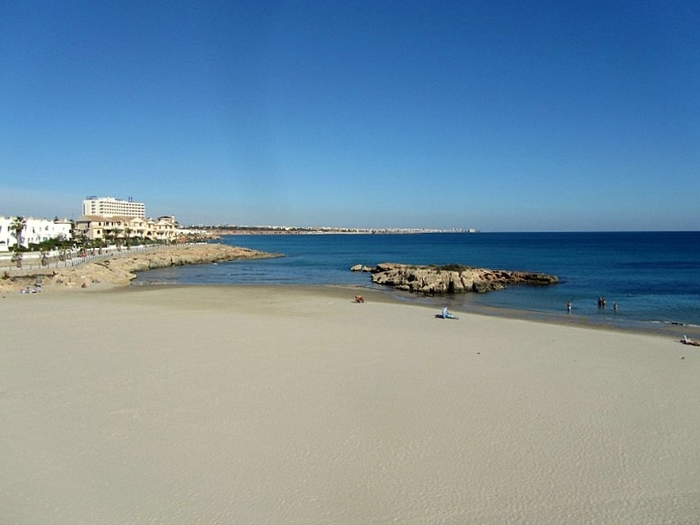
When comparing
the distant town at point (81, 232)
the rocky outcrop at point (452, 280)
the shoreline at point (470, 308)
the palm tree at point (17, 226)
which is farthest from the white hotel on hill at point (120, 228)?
the rocky outcrop at point (452, 280)

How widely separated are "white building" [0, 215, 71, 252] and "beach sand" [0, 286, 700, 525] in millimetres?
46952

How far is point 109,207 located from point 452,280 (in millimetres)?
163636

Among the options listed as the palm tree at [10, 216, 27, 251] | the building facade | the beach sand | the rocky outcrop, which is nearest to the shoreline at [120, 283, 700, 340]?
the rocky outcrop

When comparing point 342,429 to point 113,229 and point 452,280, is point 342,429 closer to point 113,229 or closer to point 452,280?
point 452,280

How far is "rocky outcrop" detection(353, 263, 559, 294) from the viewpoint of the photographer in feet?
116

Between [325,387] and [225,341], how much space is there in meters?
5.63

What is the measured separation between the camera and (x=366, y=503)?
21.4ft

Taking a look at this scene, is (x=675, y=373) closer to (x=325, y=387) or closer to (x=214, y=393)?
(x=325, y=387)

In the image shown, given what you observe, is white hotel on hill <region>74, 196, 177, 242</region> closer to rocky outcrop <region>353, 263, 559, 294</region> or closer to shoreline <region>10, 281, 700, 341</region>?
shoreline <region>10, 281, 700, 341</region>

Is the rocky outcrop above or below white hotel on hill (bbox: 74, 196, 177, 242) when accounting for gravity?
below

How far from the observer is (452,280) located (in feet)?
117

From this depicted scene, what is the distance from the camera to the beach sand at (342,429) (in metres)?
6.52

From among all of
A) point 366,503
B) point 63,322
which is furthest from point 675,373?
point 63,322

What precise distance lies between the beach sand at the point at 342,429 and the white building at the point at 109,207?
156874 mm
